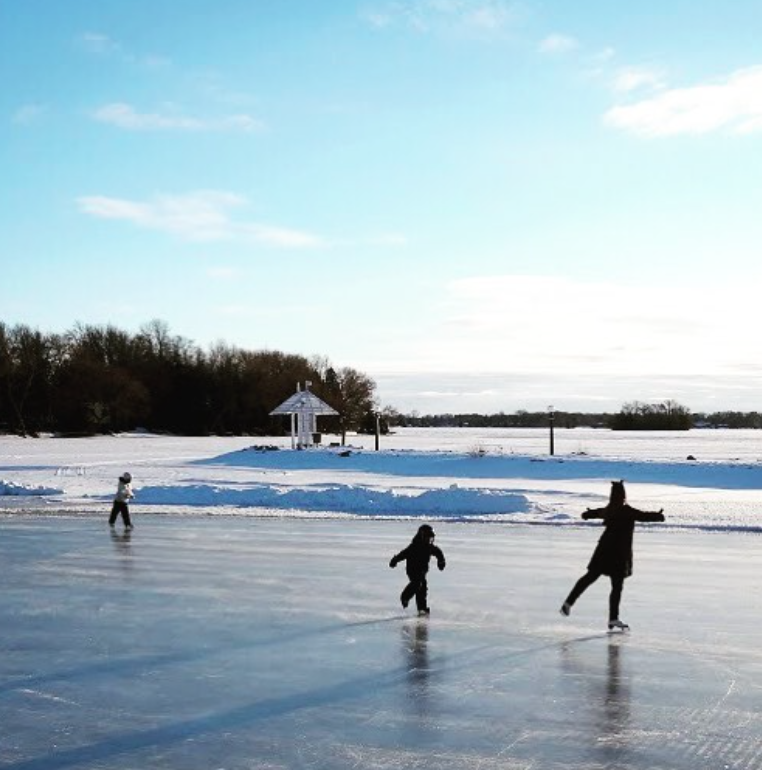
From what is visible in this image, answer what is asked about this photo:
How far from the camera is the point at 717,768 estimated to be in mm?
5453

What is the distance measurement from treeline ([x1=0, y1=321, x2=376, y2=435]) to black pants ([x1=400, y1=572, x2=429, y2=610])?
69.3m

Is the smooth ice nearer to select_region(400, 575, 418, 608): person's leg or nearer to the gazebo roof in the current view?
select_region(400, 575, 418, 608): person's leg

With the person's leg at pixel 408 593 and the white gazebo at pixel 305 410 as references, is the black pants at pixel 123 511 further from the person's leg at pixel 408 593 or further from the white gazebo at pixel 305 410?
the white gazebo at pixel 305 410

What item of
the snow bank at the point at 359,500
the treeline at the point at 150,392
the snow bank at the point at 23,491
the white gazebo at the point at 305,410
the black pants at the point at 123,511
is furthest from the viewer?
the treeline at the point at 150,392

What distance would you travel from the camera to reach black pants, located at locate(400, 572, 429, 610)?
10.3 metres

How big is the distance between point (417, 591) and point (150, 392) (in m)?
79.2

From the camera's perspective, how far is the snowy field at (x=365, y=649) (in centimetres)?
593

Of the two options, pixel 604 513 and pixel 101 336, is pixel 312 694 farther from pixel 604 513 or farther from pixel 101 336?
pixel 101 336

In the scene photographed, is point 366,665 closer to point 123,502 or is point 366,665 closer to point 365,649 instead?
point 365,649

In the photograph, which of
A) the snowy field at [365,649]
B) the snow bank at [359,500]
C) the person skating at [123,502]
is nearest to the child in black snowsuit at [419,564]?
the snowy field at [365,649]

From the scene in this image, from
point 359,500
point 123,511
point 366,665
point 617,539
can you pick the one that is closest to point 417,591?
point 617,539

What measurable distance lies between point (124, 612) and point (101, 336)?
9547cm

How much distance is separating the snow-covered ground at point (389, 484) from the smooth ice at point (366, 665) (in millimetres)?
7439

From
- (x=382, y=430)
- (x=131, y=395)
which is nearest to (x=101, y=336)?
(x=131, y=395)
